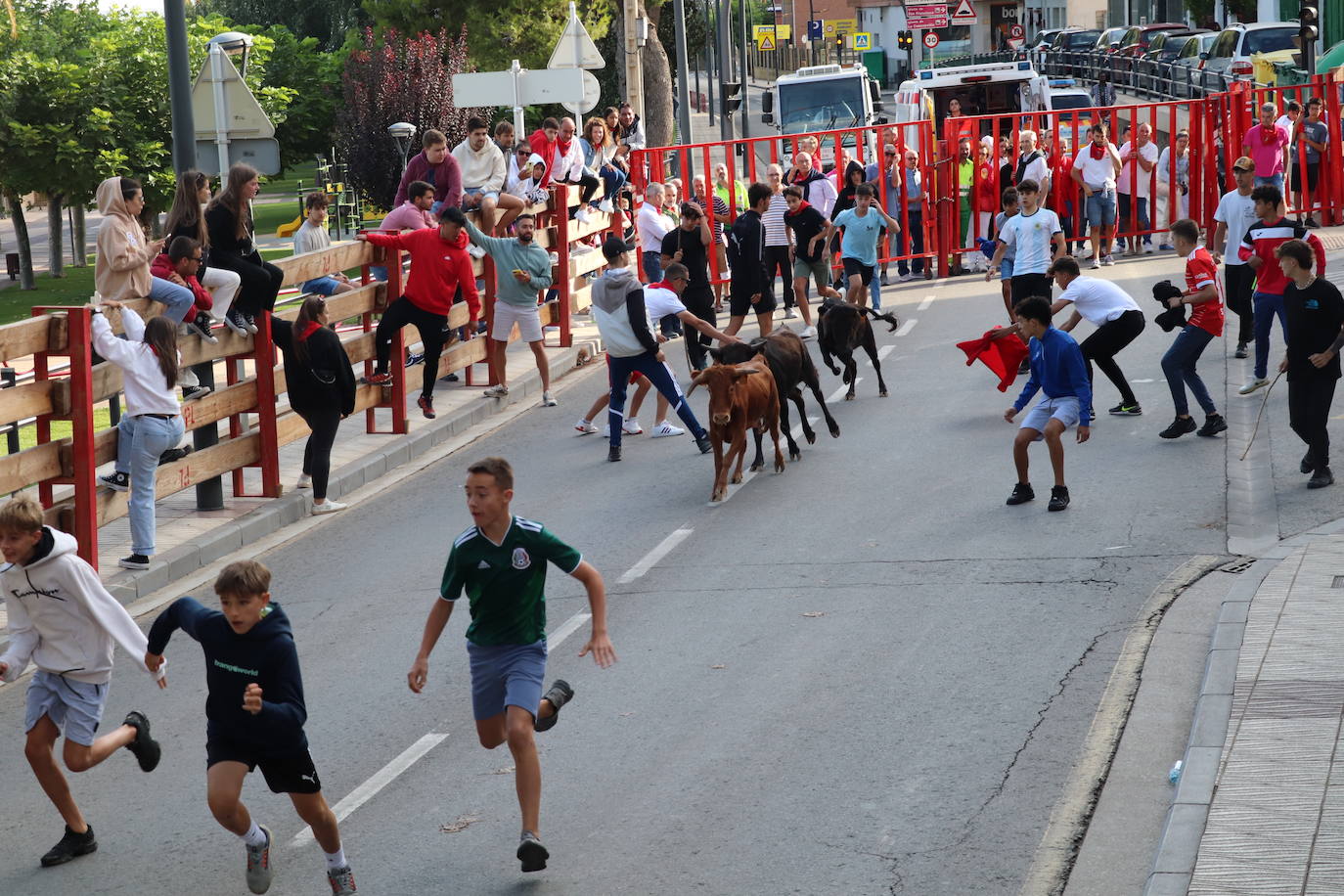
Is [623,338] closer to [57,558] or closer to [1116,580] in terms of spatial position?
[1116,580]

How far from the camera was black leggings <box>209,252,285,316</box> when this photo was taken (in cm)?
1320

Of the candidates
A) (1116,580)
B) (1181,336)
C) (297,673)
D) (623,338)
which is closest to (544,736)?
(297,673)

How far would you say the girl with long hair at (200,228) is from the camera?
1262cm

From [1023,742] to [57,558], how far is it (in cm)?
446

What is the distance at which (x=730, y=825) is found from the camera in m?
7.21

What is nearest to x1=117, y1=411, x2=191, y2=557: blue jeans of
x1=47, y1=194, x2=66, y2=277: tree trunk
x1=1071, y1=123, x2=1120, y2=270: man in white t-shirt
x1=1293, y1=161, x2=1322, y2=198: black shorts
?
x1=1071, y1=123, x2=1120, y2=270: man in white t-shirt

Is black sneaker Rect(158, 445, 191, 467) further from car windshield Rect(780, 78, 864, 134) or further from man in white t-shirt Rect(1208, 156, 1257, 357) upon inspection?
car windshield Rect(780, 78, 864, 134)

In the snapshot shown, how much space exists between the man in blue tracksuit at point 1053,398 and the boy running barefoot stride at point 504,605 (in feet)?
19.8

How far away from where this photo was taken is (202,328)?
1276cm

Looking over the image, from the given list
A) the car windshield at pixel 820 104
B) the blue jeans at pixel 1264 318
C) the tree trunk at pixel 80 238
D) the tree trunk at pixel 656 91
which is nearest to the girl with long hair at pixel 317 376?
the blue jeans at pixel 1264 318

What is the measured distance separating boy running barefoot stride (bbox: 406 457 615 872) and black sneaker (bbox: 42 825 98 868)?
1.77 m

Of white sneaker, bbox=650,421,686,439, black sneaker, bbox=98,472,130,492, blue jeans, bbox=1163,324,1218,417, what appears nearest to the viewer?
black sneaker, bbox=98,472,130,492

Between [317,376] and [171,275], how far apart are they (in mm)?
1310

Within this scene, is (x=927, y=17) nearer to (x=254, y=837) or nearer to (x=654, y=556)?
(x=654, y=556)
